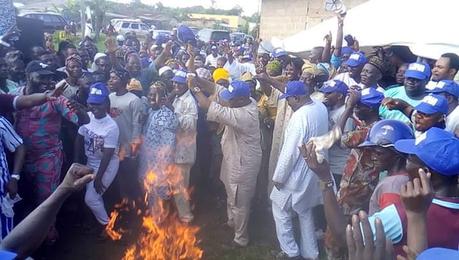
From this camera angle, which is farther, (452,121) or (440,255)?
(452,121)

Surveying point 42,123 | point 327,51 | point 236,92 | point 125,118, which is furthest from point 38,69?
point 327,51

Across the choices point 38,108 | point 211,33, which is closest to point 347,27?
point 38,108

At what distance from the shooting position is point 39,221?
Result: 2488 millimetres

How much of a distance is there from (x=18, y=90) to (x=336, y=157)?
391cm

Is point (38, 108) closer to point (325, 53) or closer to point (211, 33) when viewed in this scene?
point (325, 53)

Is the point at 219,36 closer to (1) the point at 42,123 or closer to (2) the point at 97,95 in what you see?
(2) the point at 97,95

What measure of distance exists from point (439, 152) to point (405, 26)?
5793mm

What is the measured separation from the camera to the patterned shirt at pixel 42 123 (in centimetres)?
470

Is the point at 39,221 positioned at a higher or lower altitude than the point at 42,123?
higher

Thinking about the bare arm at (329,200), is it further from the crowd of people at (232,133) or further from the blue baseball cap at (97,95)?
the blue baseball cap at (97,95)

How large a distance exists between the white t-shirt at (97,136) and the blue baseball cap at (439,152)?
12.2 feet

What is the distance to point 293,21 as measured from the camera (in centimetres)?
2019

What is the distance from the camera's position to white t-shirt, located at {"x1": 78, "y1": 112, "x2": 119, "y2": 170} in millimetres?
5266

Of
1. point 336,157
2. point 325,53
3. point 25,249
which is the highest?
point 325,53
